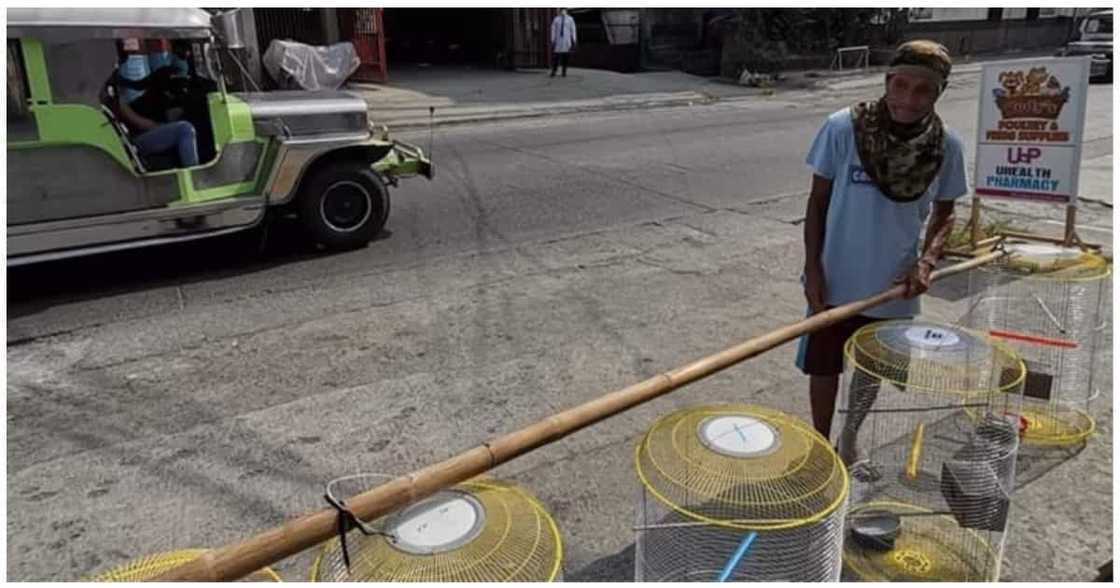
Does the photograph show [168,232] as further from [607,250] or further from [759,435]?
[759,435]

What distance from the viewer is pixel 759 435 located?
228 centimetres

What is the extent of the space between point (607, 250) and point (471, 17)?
761 inches

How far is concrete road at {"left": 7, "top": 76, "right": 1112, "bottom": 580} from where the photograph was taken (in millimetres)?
3207

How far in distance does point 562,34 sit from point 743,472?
63.0 feet

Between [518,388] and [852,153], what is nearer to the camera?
[852,153]

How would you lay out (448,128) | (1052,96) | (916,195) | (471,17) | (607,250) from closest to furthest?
(916,195) < (1052,96) < (607,250) < (448,128) < (471,17)

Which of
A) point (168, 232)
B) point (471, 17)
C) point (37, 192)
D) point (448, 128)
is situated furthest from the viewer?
point (471, 17)

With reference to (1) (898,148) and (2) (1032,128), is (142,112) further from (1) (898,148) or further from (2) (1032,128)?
(2) (1032,128)

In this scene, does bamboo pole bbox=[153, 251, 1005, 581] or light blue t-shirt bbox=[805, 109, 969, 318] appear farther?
light blue t-shirt bbox=[805, 109, 969, 318]

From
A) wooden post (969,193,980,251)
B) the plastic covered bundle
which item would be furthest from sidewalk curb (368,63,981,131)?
wooden post (969,193,980,251)

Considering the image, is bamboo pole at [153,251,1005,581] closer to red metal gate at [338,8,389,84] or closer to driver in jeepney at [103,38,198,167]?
driver in jeepney at [103,38,198,167]

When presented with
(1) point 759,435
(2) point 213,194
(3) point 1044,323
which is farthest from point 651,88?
(1) point 759,435

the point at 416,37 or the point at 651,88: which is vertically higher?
the point at 416,37

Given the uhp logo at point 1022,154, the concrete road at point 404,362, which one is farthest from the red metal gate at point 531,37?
the uhp logo at point 1022,154
